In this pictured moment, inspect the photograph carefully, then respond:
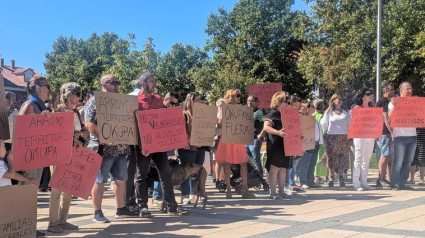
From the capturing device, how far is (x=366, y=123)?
1076cm

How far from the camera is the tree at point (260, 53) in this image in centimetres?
5009

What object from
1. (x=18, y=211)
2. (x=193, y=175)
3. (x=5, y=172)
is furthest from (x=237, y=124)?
(x=18, y=211)

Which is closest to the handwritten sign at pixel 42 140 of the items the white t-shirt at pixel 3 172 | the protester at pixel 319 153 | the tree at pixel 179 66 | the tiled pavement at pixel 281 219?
the white t-shirt at pixel 3 172

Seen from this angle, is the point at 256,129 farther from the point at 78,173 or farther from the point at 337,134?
the point at 78,173

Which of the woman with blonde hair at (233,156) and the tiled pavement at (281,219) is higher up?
the woman with blonde hair at (233,156)

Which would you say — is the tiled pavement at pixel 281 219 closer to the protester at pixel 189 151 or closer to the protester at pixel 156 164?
the protester at pixel 156 164

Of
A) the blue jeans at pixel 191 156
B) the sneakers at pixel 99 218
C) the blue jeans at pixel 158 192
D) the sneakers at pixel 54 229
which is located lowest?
the sneakers at pixel 54 229

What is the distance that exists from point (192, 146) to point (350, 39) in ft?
97.8

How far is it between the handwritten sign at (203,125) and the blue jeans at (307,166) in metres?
3.11

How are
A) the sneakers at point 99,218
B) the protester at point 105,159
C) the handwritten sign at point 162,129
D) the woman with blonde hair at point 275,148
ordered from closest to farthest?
the protester at point 105,159 → the sneakers at point 99,218 → the handwritten sign at point 162,129 → the woman with blonde hair at point 275,148

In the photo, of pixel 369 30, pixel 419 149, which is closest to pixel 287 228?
pixel 419 149

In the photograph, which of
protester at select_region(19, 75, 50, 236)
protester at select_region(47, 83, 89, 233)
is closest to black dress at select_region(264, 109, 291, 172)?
protester at select_region(47, 83, 89, 233)

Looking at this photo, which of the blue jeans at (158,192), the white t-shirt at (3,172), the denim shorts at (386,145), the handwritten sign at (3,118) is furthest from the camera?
the denim shorts at (386,145)

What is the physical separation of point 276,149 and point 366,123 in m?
2.44
